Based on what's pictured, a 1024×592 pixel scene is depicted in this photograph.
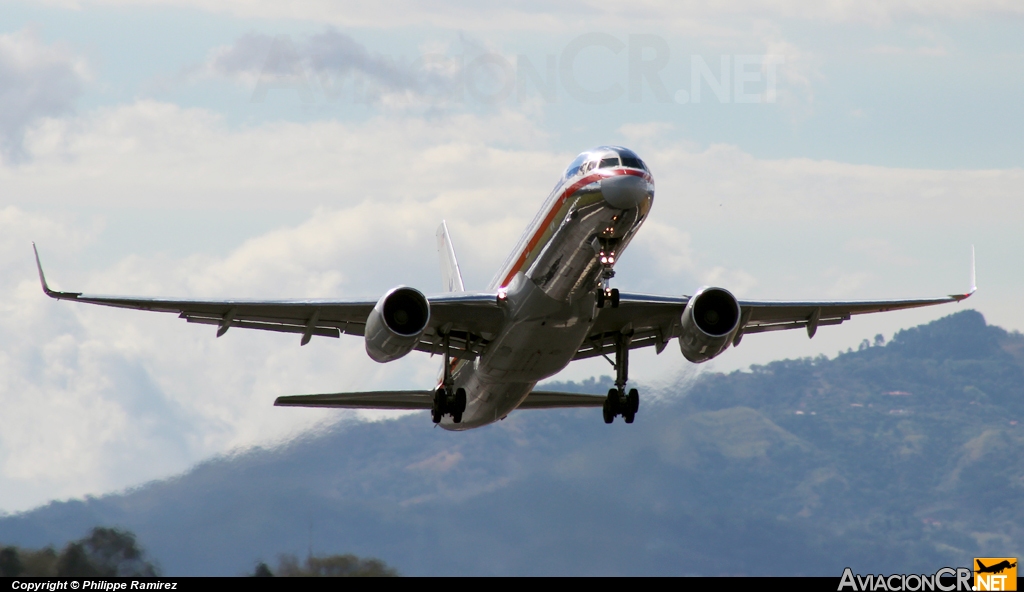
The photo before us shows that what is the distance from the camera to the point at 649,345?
106ft

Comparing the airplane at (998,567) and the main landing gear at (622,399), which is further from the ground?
the main landing gear at (622,399)

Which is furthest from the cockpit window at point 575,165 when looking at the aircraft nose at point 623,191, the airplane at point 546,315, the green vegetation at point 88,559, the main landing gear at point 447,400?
the green vegetation at point 88,559

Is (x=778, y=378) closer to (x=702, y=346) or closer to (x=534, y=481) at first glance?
(x=534, y=481)

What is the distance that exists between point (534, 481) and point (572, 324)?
1722 cm

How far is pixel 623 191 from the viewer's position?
2442cm

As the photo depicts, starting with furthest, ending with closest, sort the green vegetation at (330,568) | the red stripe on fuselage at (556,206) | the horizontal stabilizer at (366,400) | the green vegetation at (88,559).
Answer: the horizontal stabilizer at (366,400)
the green vegetation at (330,568)
the green vegetation at (88,559)
the red stripe on fuselage at (556,206)

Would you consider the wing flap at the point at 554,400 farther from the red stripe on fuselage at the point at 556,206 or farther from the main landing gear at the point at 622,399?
the red stripe on fuselage at the point at 556,206

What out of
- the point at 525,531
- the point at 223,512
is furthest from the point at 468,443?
the point at 223,512

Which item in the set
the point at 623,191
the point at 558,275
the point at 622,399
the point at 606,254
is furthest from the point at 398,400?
the point at 623,191

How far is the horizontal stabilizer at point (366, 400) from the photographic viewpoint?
1246 inches

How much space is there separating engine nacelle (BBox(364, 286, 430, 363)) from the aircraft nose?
4.96 metres

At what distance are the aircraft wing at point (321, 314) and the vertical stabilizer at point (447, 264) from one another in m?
8.14

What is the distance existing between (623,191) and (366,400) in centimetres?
1106

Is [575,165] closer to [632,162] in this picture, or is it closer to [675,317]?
[632,162]
